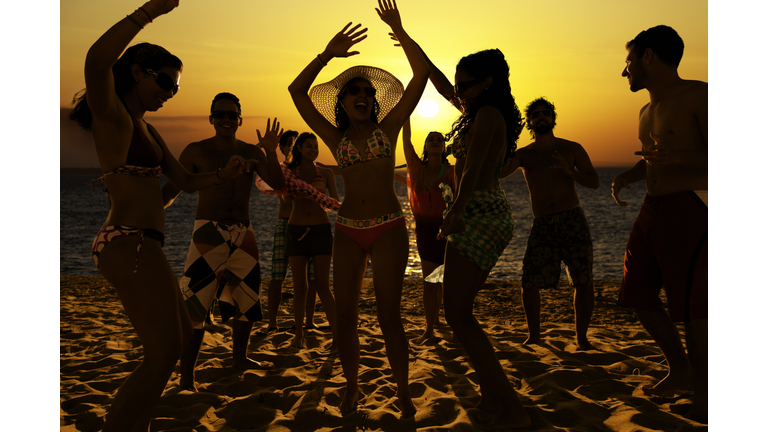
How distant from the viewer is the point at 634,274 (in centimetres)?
371

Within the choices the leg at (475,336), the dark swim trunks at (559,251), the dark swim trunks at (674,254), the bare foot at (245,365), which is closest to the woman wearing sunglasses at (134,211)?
the leg at (475,336)

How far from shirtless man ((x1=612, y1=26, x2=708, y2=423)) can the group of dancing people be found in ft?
0.08

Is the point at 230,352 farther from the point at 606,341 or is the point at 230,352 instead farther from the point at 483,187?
the point at 606,341

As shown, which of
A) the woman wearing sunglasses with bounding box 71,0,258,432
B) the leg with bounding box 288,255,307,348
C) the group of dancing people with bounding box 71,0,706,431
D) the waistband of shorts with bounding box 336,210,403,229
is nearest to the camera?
the woman wearing sunglasses with bounding box 71,0,258,432

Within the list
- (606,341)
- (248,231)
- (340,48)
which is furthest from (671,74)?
(248,231)

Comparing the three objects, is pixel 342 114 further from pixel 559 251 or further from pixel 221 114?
pixel 559 251

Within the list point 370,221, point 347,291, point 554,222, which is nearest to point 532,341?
point 554,222

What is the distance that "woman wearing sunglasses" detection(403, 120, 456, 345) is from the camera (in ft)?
19.1

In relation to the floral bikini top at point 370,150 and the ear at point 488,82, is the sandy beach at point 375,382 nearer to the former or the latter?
the floral bikini top at point 370,150

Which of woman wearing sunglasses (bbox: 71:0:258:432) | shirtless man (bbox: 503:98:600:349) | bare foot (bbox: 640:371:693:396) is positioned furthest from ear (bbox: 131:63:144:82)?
bare foot (bbox: 640:371:693:396)

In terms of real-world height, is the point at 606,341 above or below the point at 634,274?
below

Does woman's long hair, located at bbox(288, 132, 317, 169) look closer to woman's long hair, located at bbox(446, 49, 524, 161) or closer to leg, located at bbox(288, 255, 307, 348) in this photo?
leg, located at bbox(288, 255, 307, 348)

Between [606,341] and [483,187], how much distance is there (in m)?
3.25

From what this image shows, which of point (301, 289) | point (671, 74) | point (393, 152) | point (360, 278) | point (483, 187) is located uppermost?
point (671, 74)
